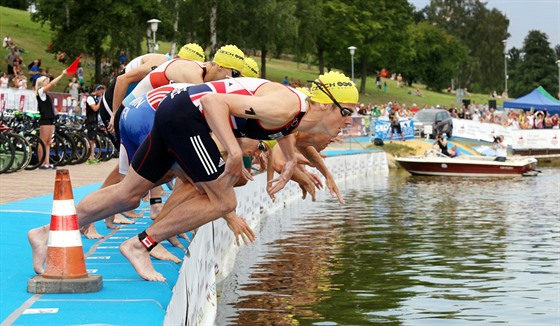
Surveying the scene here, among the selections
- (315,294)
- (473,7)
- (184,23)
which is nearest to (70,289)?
(315,294)

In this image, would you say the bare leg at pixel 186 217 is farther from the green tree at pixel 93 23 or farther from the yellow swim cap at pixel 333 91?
the green tree at pixel 93 23

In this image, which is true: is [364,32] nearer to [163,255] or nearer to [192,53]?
[192,53]

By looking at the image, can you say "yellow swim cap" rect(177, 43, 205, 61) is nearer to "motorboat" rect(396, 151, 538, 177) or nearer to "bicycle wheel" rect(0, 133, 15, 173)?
"bicycle wheel" rect(0, 133, 15, 173)

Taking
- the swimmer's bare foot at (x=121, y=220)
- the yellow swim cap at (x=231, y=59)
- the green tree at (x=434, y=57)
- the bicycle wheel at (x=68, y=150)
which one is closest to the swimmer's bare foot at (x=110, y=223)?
the swimmer's bare foot at (x=121, y=220)

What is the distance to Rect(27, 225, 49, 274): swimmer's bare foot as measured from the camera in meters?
8.26

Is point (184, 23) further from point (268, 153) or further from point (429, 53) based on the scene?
point (429, 53)

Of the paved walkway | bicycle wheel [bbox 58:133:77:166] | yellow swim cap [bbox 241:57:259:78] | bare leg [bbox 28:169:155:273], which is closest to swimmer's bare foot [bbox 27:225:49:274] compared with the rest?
bare leg [bbox 28:169:155:273]

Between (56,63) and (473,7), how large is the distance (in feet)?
372

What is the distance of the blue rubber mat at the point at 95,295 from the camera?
6.79m

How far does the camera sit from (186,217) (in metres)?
8.21

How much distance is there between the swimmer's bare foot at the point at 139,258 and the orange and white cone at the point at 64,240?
25.2 inches

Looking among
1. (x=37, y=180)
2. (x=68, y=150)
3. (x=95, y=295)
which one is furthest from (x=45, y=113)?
(x=95, y=295)

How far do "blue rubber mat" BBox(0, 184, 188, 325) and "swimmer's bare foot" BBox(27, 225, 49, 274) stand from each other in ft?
0.49

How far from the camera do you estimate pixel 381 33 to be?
103 meters
